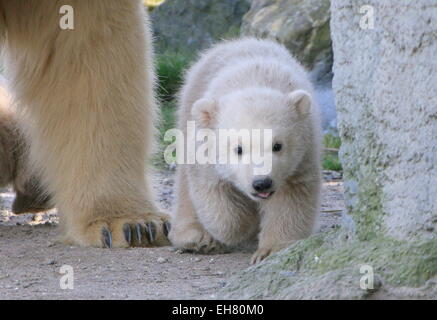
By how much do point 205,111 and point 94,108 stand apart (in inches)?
37.8

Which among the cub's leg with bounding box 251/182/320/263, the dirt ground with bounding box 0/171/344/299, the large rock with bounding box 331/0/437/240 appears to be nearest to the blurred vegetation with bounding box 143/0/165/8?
the dirt ground with bounding box 0/171/344/299

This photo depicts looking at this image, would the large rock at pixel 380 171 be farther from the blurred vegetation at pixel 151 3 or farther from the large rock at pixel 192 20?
the blurred vegetation at pixel 151 3

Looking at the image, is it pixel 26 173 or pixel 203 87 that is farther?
pixel 26 173

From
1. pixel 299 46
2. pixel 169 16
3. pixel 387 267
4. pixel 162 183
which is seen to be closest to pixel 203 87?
pixel 387 267

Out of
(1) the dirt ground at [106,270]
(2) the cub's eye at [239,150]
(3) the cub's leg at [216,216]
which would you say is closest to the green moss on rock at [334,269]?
(1) the dirt ground at [106,270]

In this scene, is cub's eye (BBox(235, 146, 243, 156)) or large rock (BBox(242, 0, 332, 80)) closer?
→ cub's eye (BBox(235, 146, 243, 156))

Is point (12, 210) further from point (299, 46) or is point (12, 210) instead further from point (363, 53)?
point (299, 46)

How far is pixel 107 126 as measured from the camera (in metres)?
5.52

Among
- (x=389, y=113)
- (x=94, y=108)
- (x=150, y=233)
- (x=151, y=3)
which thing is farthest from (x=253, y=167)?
(x=151, y=3)

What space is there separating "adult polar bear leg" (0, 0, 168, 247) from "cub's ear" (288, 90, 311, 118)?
125 centimetres

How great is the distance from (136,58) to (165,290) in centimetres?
183

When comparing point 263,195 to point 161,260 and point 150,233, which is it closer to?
point 161,260

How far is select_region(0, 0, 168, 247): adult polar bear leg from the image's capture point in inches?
213

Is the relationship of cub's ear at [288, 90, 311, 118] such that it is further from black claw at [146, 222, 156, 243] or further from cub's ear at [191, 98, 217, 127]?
black claw at [146, 222, 156, 243]
